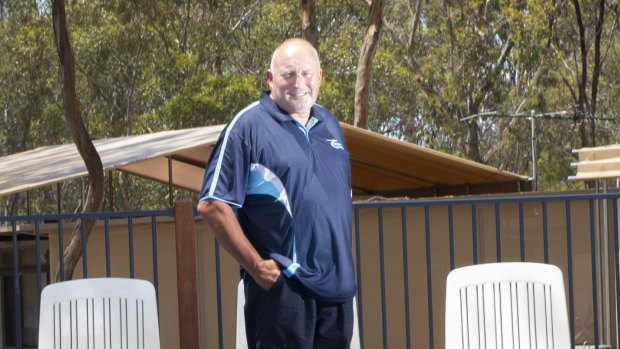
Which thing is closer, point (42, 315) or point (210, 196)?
point (210, 196)

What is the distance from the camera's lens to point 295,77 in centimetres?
306

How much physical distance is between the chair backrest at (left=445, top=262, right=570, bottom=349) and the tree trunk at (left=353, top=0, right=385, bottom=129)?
1168 centimetres

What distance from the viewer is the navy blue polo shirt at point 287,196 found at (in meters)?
2.94

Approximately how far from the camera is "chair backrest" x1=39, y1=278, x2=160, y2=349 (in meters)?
3.52

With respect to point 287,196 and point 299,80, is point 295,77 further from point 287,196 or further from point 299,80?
point 287,196

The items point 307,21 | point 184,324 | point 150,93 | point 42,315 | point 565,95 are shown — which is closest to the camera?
point 42,315

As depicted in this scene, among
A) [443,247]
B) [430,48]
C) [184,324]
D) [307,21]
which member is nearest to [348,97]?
[430,48]

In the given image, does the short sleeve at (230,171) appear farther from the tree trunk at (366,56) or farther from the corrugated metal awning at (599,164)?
the tree trunk at (366,56)

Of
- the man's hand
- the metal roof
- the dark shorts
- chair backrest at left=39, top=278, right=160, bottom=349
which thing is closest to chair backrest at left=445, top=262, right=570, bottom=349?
the dark shorts

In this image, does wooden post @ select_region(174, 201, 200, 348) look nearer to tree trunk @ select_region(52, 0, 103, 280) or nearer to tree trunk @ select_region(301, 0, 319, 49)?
tree trunk @ select_region(52, 0, 103, 280)

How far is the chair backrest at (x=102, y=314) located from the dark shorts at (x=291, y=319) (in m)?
0.68

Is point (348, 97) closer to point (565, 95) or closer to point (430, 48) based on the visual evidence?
point (430, 48)

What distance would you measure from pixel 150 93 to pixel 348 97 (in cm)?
550

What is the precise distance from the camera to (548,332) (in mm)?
3562
